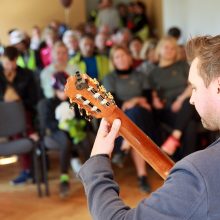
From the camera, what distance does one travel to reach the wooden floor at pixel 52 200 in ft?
9.35

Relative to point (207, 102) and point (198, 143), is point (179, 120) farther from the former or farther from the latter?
point (207, 102)

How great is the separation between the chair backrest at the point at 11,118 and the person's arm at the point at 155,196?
226cm

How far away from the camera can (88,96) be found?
1077 mm

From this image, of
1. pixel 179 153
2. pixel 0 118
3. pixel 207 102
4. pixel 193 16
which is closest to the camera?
pixel 207 102

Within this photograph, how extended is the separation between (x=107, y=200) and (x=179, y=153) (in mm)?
2576

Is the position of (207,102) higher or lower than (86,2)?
higher

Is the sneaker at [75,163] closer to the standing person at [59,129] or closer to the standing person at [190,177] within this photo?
the standing person at [59,129]

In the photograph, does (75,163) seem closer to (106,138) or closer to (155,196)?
(106,138)

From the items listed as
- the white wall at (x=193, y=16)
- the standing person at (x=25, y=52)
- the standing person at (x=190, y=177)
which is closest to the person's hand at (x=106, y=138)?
the standing person at (x=190, y=177)

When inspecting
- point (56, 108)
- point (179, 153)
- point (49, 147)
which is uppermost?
point (56, 108)

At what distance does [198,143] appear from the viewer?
11.3 feet

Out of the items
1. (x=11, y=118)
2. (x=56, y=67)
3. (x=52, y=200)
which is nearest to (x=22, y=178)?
(x=52, y=200)

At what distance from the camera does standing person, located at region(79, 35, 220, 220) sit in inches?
31.5

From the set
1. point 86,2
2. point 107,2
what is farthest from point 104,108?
point 86,2
